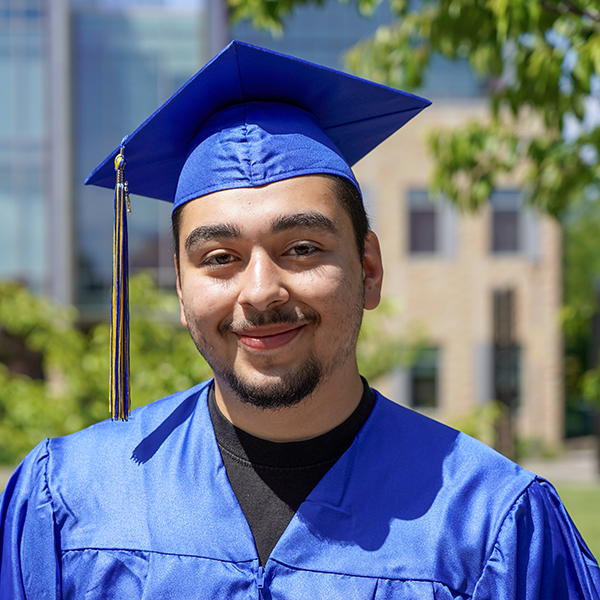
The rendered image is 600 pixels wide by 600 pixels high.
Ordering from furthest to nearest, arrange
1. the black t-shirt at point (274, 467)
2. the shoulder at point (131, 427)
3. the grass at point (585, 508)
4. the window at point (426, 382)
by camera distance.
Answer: the window at point (426, 382) < the grass at point (585, 508) < the shoulder at point (131, 427) < the black t-shirt at point (274, 467)

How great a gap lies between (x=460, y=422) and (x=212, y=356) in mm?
2890

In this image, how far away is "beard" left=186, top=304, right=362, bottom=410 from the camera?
1.53 metres

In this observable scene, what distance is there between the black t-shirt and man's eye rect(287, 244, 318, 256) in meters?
0.43

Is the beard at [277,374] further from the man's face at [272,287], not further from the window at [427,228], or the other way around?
the window at [427,228]

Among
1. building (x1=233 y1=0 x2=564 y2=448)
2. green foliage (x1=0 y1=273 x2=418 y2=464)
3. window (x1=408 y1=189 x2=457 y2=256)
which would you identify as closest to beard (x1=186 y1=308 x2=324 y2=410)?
green foliage (x1=0 y1=273 x2=418 y2=464)

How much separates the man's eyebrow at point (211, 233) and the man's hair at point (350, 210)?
0.37 ft

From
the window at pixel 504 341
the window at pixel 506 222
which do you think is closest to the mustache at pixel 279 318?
the window at pixel 504 341

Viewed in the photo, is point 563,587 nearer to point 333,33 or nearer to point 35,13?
point 35,13

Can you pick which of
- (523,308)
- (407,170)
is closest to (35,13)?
(407,170)

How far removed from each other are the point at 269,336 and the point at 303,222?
10.0 inches

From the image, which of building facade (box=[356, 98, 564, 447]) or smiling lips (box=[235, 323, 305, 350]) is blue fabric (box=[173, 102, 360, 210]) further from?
building facade (box=[356, 98, 564, 447])

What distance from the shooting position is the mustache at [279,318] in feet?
5.00

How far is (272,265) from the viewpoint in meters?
1.53

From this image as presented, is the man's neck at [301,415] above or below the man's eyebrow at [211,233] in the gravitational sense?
below
